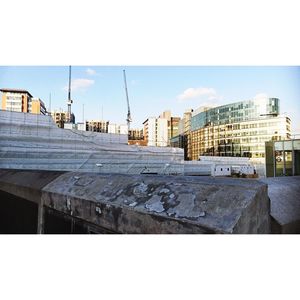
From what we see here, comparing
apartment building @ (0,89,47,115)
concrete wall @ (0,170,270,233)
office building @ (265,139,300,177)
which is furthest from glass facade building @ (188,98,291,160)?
concrete wall @ (0,170,270,233)

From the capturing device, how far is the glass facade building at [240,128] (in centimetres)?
5220

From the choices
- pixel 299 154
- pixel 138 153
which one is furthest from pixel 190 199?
pixel 138 153

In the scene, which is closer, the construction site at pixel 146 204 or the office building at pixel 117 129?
the construction site at pixel 146 204

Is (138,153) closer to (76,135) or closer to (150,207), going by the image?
(76,135)

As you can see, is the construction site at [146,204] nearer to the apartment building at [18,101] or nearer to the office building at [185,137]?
the office building at [185,137]

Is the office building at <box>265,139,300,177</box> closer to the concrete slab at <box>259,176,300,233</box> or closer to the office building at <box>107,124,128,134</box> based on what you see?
the concrete slab at <box>259,176,300,233</box>

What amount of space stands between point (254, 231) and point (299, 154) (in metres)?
17.5

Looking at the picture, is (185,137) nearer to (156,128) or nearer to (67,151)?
(156,128)

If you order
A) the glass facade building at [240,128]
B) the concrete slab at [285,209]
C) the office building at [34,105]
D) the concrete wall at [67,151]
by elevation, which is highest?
the office building at [34,105]

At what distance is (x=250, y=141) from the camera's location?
2170 inches

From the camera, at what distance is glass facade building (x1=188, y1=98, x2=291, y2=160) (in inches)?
2055

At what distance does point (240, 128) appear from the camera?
5712 centimetres

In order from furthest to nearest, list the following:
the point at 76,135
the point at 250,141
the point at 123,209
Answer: the point at 250,141 < the point at 76,135 < the point at 123,209

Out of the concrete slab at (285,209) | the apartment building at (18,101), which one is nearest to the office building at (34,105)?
the apartment building at (18,101)
